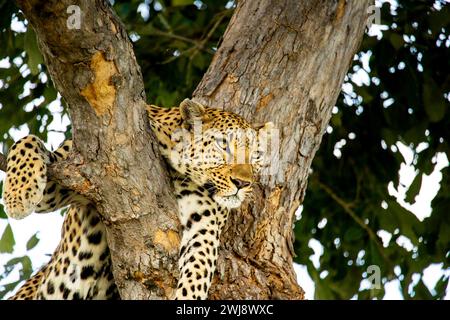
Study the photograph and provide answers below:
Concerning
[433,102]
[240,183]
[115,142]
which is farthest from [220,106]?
[433,102]

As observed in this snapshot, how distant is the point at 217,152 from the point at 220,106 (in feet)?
1.73

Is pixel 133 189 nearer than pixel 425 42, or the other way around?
pixel 133 189

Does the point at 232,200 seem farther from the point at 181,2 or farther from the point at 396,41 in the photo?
the point at 181,2

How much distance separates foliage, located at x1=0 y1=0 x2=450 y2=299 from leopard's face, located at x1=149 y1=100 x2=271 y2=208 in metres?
3.04

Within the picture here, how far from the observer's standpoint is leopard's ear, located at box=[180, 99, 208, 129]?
246 inches

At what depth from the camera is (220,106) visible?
22.1 ft

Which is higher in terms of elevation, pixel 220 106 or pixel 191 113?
pixel 220 106

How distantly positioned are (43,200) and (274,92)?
1.75 meters

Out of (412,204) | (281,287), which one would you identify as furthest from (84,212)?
(412,204)

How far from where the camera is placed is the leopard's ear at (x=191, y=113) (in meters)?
6.25

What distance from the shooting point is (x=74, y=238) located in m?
6.17

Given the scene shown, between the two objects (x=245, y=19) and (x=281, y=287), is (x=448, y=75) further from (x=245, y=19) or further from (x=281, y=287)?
(x=281, y=287)

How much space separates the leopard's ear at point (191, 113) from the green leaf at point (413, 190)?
3831mm

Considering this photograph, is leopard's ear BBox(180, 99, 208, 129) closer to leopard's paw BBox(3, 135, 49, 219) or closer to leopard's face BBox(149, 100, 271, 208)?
leopard's face BBox(149, 100, 271, 208)
